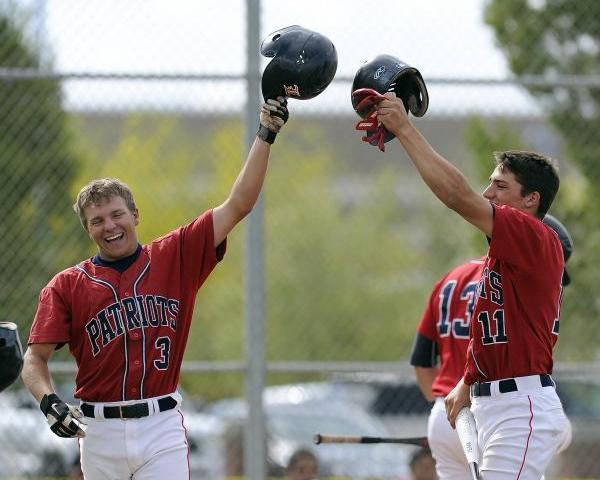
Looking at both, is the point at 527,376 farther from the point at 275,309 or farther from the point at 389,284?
the point at 389,284

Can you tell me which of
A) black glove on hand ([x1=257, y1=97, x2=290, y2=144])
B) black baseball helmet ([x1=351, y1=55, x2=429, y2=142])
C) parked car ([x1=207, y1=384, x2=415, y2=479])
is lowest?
parked car ([x1=207, y1=384, x2=415, y2=479])

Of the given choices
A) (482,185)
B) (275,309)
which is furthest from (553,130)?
(275,309)

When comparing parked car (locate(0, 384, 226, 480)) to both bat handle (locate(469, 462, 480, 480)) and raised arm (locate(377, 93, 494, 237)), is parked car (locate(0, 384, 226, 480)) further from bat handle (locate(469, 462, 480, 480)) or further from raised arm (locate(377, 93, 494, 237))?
raised arm (locate(377, 93, 494, 237))

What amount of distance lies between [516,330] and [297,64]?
1.43 metres

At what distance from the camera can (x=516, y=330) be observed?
4.92 meters

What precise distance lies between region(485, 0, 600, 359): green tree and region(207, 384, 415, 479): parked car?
1.69 m

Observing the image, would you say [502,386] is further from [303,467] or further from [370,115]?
[303,467]

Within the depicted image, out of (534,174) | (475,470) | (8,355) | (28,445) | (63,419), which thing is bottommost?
(28,445)

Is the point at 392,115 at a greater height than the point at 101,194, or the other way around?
the point at 392,115

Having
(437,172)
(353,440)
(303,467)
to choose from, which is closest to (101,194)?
(437,172)

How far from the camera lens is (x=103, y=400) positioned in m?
5.08

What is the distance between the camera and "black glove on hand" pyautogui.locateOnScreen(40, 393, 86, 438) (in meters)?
4.74

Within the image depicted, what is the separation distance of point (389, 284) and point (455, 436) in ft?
15.0

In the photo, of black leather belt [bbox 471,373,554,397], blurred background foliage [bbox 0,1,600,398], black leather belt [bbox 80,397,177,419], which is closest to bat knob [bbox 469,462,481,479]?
black leather belt [bbox 471,373,554,397]
